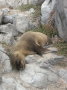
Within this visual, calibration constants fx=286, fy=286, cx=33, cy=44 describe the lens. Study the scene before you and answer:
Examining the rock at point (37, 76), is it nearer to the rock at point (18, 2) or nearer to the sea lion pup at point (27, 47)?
the sea lion pup at point (27, 47)

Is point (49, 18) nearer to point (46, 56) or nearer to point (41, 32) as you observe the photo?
point (41, 32)

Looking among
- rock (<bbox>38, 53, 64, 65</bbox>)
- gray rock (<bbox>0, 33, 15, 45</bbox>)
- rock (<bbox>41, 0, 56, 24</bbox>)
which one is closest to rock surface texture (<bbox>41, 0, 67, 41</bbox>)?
rock (<bbox>41, 0, 56, 24</bbox>)

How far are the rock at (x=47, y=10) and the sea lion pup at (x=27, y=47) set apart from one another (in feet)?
4.31

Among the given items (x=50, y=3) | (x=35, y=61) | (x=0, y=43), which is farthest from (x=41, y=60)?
(x=50, y=3)

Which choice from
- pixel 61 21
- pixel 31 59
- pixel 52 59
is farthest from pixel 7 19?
pixel 52 59

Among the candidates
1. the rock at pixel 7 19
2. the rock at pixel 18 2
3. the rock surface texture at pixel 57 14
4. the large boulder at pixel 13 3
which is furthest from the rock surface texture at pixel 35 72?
the large boulder at pixel 13 3

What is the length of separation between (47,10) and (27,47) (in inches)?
115

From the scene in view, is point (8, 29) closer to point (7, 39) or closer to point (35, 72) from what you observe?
point (7, 39)

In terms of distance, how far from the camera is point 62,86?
26.2 feet

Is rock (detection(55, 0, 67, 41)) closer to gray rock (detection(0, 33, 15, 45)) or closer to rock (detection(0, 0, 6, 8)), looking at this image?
gray rock (detection(0, 33, 15, 45))

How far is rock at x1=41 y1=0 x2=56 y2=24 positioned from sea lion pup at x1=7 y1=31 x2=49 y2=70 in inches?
51.7

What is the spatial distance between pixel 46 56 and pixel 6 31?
273 cm

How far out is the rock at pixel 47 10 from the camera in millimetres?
11258

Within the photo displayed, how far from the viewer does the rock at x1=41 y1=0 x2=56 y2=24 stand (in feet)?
36.9
